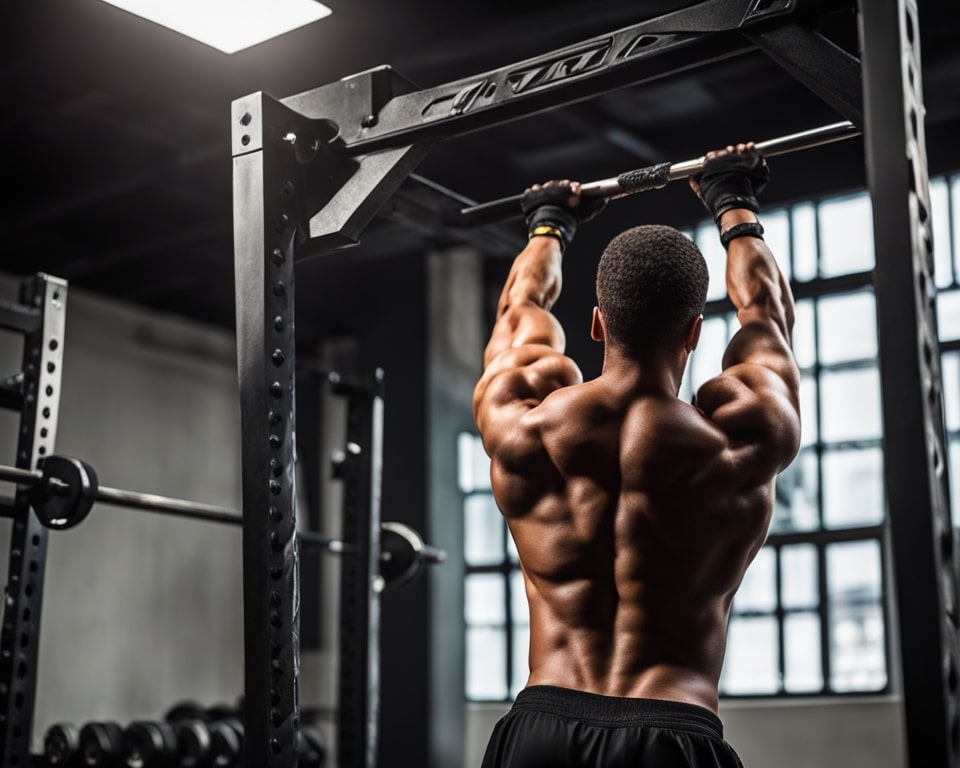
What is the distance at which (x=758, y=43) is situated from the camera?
230cm

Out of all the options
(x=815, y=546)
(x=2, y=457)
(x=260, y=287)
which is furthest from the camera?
(x=2, y=457)

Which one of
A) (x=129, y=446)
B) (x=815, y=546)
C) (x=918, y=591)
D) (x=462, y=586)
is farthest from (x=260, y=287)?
(x=129, y=446)

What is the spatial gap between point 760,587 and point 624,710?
495 cm

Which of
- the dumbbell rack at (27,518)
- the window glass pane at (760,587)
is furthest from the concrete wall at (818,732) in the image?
the dumbbell rack at (27,518)

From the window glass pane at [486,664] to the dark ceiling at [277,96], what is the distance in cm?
264

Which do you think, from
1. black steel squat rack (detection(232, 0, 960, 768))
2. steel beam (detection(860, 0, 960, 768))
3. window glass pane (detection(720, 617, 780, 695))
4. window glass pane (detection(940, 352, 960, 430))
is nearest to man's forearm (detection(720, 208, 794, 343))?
black steel squat rack (detection(232, 0, 960, 768))

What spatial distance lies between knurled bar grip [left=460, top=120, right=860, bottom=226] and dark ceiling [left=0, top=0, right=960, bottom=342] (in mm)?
2069

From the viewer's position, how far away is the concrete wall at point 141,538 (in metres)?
8.21

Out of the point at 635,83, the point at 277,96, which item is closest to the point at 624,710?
the point at 635,83

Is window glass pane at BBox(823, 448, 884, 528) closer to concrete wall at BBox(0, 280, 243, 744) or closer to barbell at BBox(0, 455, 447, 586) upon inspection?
barbell at BBox(0, 455, 447, 586)

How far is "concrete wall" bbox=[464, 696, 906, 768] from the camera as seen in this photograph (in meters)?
6.41

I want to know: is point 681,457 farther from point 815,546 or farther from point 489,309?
point 489,309

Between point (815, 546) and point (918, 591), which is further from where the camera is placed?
point (815, 546)

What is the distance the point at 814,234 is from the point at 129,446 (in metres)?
4.92
